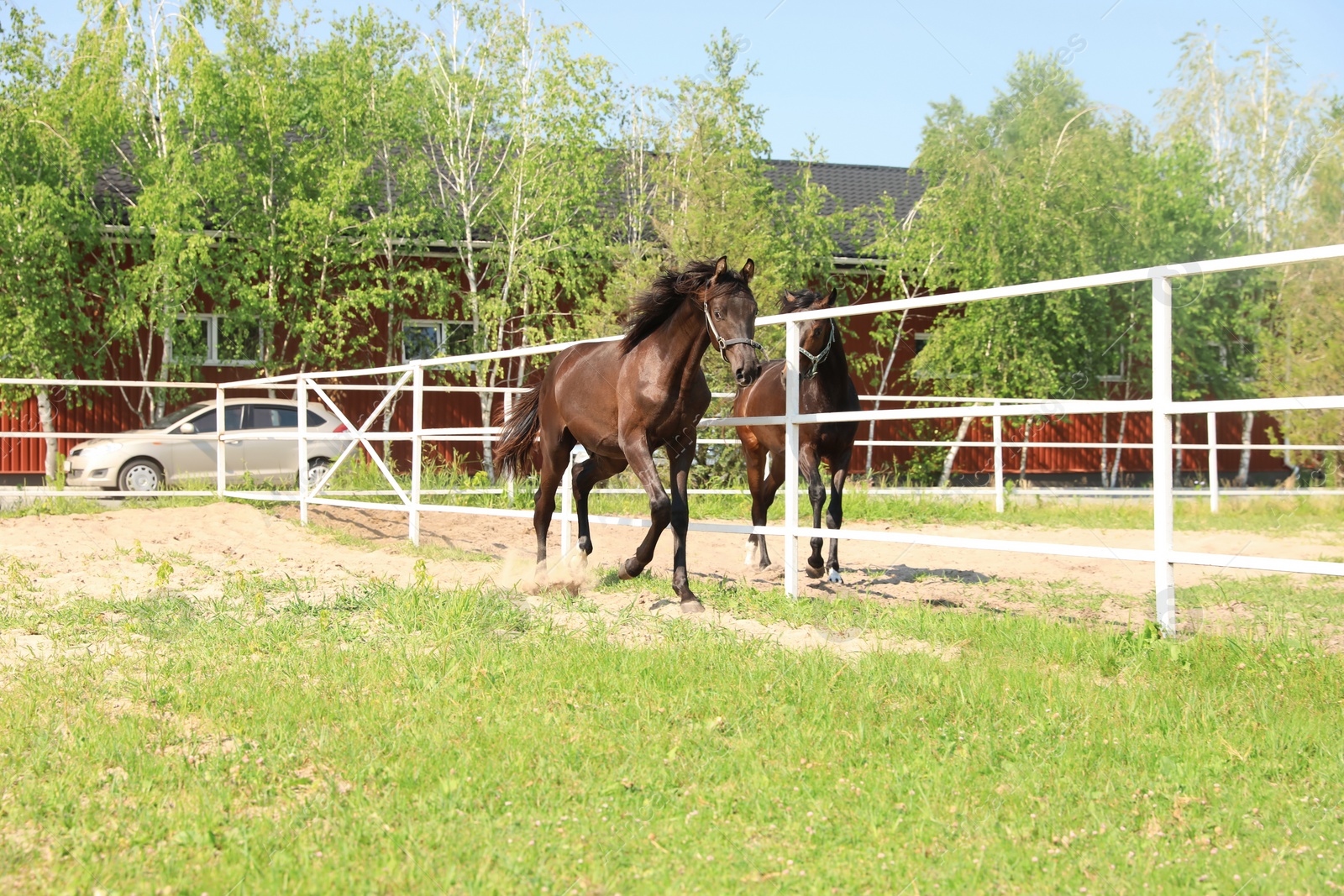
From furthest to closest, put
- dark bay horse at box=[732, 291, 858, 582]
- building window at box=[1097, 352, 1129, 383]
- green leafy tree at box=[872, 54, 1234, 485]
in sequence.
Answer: building window at box=[1097, 352, 1129, 383]
green leafy tree at box=[872, 54, 1234, 485]
dark bay horse at box=[732, 291, 858, 582]

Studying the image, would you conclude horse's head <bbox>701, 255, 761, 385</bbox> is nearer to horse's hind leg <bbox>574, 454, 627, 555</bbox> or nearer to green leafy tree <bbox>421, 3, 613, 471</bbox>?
horse's hind leg <bbox>574, 454, 627, 555</bbox>

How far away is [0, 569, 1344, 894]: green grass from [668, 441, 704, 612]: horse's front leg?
1.03 meters

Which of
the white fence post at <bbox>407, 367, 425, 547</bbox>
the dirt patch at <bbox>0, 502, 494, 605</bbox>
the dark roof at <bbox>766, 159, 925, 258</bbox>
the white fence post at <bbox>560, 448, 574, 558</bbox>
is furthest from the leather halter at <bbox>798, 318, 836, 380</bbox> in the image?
the dark roof at <bbox>766, 159, 925, 258</bbox>

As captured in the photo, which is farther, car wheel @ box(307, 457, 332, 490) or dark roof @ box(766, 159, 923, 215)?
dark roof @ box(766, 159, 923, 215)

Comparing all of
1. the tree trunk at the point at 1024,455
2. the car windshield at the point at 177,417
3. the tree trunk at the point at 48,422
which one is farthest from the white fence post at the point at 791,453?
the tree trunk at the point at 48,422

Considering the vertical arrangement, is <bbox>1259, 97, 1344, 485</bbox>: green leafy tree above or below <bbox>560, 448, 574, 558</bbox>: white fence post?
above

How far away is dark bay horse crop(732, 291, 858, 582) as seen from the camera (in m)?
7.18

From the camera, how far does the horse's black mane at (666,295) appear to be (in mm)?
5996

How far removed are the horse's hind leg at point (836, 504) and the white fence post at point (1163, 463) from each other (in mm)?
2570

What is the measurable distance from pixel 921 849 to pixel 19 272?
52.7 ft

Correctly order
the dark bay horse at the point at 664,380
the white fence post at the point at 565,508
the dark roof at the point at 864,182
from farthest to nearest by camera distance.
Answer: the dark roof at the point at 864,182 → the white fence post at the point at 565,508 → the dark bay horse at the point at 664,380

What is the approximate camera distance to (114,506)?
12.1m

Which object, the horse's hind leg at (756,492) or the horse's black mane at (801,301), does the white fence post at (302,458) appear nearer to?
the horse's hind leg at (756,492)

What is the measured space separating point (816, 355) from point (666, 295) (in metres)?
1.44
